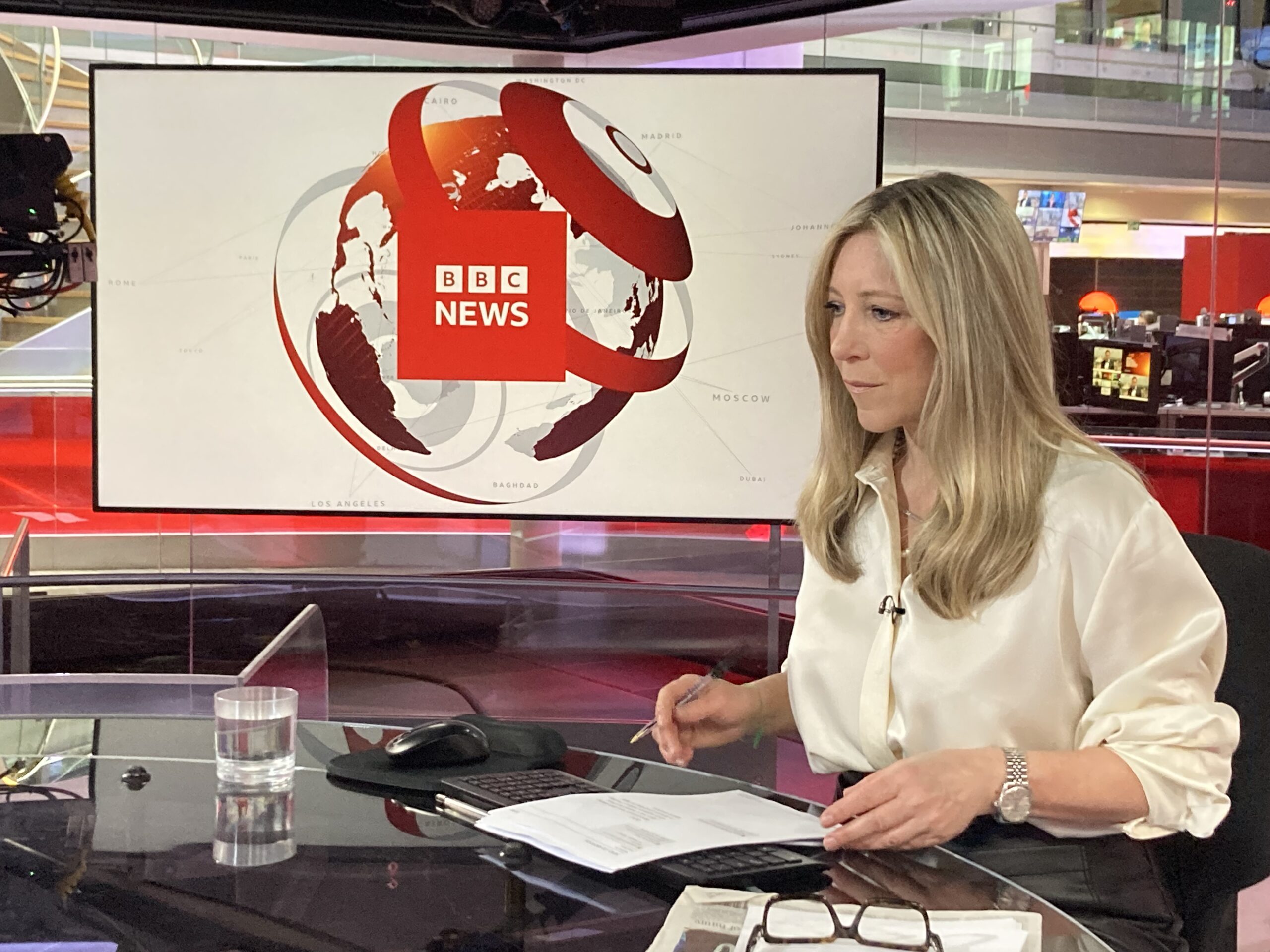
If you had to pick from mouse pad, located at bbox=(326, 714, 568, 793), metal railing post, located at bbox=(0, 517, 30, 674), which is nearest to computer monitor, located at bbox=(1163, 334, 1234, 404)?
mouse pad, located at bbox=(326, 714, 568, 793)

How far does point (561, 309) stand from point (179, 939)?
2945 mm

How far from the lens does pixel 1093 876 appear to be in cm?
143

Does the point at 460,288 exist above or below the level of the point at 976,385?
above

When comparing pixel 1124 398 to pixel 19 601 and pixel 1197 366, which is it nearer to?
pixel 1197 366

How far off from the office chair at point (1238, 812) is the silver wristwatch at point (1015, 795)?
0.99 feet

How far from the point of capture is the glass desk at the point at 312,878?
110 centimetres

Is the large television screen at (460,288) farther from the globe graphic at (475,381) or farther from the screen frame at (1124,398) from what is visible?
the screen frame at (1124,398)

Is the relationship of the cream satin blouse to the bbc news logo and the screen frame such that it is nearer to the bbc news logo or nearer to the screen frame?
the bbc news logo

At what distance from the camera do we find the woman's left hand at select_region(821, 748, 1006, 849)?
1.29m

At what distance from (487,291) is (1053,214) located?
172 centimetres

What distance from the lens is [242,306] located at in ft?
12.8

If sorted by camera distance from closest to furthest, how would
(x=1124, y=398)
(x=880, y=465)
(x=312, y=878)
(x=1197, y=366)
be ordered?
(x=312, y=878)
(x=880, y=465)
(x=1197, y=366)
(x=1124, y=398)

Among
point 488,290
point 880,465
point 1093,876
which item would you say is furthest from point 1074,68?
point 1093,876

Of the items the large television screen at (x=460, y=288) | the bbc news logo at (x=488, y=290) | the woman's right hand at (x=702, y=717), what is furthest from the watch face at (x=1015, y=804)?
the bbc news logo at (x=488, y=290)
